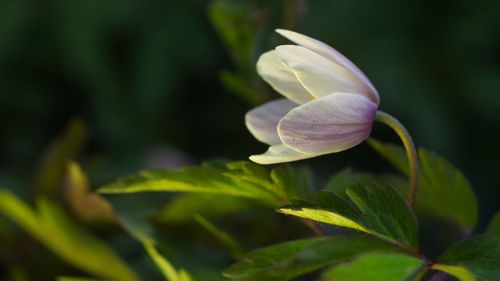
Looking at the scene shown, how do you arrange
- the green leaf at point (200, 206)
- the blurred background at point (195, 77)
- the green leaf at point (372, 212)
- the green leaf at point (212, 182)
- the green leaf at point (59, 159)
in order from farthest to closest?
the blurred background at point (195, 77), the green leaf at point (59, 159), the green leaf at point (200, 206), the green leaf at point (212, 182), the green leaf at point (372, 212)

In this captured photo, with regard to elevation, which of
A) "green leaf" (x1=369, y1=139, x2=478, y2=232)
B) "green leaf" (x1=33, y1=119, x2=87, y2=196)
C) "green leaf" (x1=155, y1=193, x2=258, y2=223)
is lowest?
"green leaf" (x1=369, y1=139, x2=478, y2=232)

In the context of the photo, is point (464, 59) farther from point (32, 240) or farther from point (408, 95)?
point (32, 240)

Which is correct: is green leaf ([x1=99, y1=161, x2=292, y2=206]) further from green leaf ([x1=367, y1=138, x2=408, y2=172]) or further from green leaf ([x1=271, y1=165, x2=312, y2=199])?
green leaf ([x1=367, y1=138, x2=408, y2=172])

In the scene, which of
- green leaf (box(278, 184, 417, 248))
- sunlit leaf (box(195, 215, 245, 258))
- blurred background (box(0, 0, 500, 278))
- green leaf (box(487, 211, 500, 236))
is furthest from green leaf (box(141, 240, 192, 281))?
blurred background (box(0, 0, 500, 278))

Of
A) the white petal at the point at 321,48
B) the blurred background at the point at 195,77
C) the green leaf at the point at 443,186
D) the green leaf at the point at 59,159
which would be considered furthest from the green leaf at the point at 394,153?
the blurred background at the point at 195,77

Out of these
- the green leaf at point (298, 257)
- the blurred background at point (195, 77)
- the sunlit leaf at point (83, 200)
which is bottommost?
the green leaf at point (298, 257)

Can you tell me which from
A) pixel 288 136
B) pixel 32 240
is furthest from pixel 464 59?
pixel 288 136

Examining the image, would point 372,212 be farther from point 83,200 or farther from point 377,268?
point 83,200

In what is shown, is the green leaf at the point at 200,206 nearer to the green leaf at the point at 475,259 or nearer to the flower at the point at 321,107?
the flower at the point at 321,107
